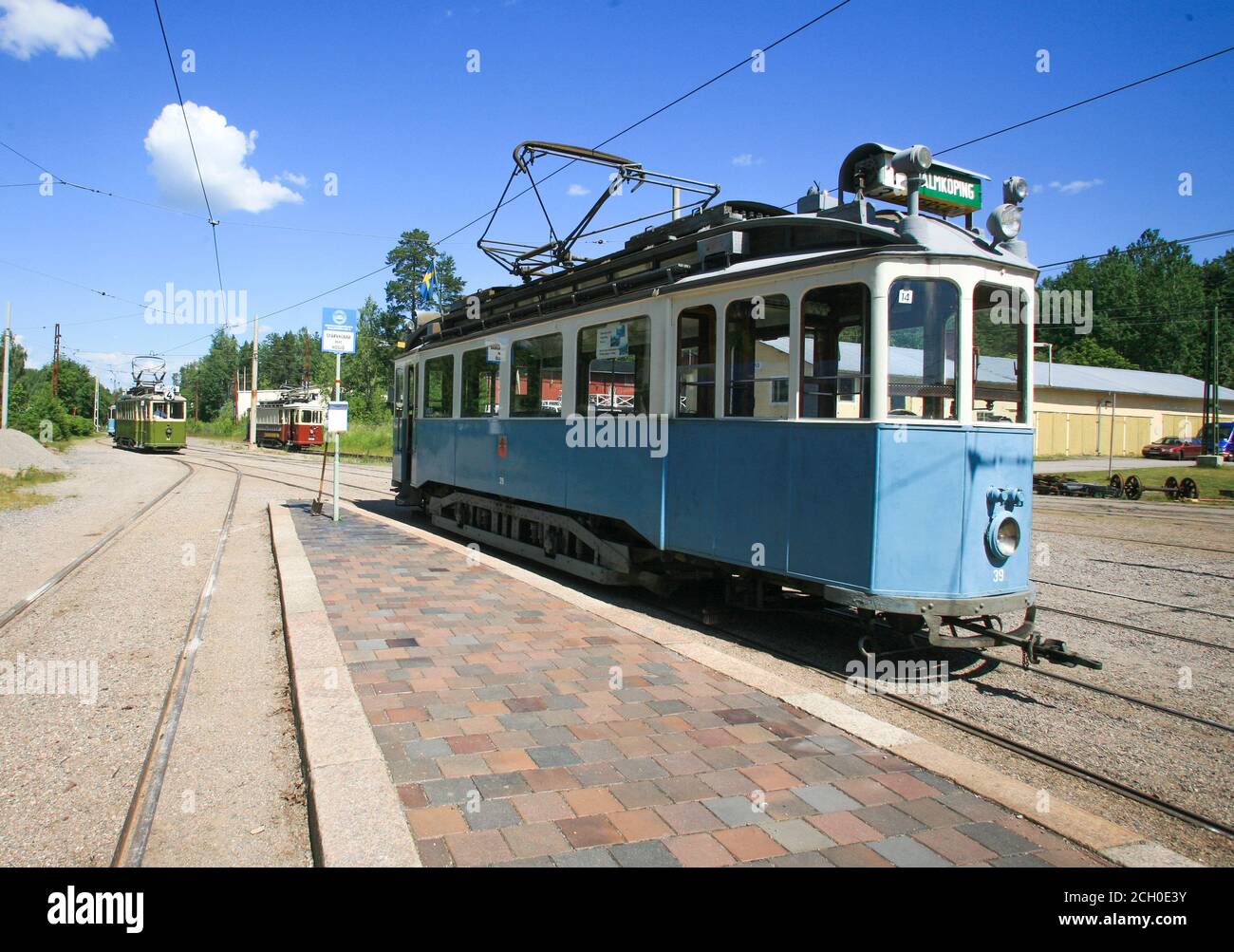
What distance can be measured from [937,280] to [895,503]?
1503 mm

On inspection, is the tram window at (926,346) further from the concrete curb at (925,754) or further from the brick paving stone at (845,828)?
the brick paving stone at (845,828)

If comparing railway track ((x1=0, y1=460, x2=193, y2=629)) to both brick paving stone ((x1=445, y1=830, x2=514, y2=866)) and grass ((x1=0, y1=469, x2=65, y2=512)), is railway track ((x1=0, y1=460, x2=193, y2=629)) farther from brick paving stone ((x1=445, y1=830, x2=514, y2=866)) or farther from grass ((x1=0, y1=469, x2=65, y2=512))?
brick paving stone ((x1=445, y1=830, x2=514, y2=866))

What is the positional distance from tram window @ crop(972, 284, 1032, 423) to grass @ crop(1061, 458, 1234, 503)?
66.5ft

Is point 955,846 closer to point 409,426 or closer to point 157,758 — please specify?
point 157,758

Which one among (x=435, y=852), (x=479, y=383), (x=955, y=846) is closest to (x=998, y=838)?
(x=955, y=846)

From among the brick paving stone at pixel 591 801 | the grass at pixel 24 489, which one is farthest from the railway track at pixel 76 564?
the brick paving stone at pixel 591 801

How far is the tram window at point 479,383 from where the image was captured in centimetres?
1037

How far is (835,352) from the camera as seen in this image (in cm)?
587

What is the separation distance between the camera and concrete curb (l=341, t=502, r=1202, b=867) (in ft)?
10.7

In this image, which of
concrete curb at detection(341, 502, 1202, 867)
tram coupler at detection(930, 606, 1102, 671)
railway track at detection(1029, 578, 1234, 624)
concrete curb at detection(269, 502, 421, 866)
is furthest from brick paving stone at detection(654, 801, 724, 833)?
railway track at detection(1029, 578, 1234, 624)

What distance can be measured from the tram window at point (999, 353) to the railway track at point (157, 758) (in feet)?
17.0
